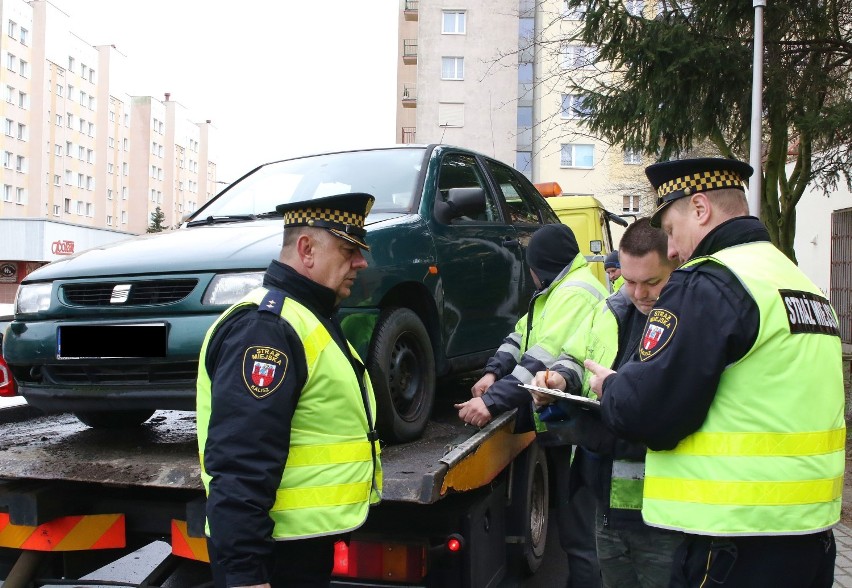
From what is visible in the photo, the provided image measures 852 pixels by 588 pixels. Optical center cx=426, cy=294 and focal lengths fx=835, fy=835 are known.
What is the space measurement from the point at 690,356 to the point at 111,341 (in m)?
2.33

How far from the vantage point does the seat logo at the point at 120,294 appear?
342cm

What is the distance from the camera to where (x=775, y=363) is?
80.9 inches

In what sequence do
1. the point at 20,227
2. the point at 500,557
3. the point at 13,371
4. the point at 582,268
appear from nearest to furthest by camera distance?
the point at 13,371
the point at 500,557
the point at 582,268
the point at 20,227

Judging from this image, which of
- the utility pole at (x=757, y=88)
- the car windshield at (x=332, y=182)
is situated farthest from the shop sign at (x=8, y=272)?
the car windshield at (x=332, y=182)

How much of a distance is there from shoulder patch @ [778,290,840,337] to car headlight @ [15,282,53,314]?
9.57 ft

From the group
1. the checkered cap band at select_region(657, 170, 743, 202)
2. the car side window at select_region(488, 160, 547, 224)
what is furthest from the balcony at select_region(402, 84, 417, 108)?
the checkered cap band at select_region(657, 170, 743, 202)

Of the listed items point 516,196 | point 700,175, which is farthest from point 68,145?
point 700,175

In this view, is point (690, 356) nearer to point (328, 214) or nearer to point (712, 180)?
point (712, 180)

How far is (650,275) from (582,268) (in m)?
0.86

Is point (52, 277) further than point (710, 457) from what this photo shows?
Yes

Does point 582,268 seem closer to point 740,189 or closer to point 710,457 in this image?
point 740,189

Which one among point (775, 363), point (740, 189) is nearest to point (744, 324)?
point (775, 363)

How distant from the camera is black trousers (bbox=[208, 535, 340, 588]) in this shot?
2242 millimetres

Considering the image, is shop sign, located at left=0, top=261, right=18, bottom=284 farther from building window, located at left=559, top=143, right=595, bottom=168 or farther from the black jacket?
the black jacket
